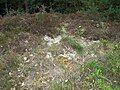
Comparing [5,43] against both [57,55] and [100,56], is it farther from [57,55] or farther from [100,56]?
[100,56]

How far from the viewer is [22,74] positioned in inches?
327

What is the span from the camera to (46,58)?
346 inches

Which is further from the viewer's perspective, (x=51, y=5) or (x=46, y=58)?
(x=51, y=5)

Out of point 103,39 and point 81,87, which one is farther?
point 103,39

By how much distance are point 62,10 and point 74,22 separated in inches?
176

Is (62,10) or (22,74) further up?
(22,74)

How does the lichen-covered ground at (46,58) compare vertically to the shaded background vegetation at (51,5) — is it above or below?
above

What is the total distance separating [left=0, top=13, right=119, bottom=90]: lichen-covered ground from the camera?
8.03 m

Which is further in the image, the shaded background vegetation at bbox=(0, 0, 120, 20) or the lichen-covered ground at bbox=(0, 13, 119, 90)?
the shaded background vegetation at bbox=(0, 0, 120, 20)

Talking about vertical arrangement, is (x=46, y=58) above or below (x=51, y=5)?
above

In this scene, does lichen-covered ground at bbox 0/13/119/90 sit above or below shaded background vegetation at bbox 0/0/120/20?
above

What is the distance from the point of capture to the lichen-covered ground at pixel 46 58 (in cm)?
803

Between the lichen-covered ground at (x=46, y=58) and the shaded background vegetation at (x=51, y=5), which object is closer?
the lichen-covered ground at (x=46, y=58)

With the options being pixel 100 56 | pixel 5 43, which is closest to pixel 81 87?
pixel 100 56
